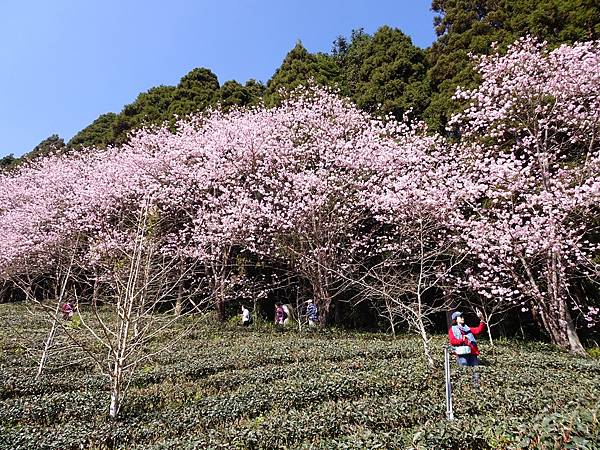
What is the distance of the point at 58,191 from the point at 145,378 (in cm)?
1410

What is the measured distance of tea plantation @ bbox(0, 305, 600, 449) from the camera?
375 cm

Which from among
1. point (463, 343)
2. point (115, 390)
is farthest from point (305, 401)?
point (463, 343)

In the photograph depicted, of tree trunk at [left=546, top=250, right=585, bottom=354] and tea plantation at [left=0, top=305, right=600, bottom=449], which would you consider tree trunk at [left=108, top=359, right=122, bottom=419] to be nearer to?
tea plantation at [left=0, top=305, right=600, bottom=449]

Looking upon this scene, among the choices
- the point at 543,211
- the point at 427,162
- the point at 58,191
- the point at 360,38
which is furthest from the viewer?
the point at 360,38

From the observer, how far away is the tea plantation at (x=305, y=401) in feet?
12.3

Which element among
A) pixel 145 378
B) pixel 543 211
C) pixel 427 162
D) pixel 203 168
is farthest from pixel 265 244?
pixel 543 211

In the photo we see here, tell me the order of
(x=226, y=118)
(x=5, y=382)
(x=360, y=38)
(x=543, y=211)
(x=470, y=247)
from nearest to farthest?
(x=5, y=382) < (x=543, y=211) < (x=470, y=247) < (x=226, y=118) < (x=360, y=38)

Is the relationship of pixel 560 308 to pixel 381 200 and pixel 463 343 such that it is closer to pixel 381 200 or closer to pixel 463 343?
pixel 463 343

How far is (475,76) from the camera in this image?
47.9 feet

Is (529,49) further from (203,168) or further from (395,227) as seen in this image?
(203,168)

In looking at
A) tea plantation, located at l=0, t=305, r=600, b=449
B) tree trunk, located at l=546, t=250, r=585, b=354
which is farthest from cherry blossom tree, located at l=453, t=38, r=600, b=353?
tea plantation, located at l=0, t=305, r=600, b=449

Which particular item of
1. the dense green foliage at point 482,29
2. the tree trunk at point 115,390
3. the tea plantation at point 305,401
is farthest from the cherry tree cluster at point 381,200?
the tree trunk at point 115,390

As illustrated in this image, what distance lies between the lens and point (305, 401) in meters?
6.06

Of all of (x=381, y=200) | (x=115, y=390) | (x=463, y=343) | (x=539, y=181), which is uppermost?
(x=539, y=181)
